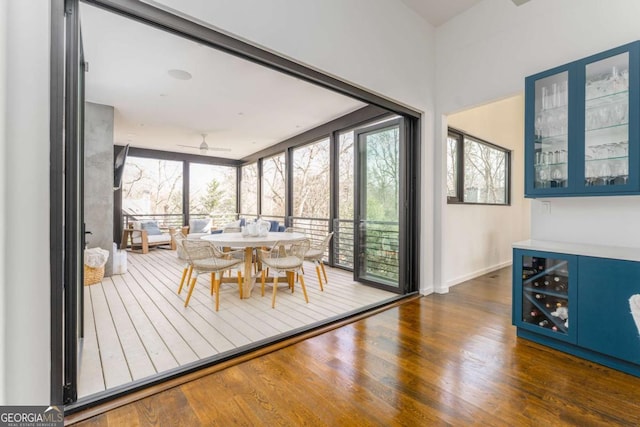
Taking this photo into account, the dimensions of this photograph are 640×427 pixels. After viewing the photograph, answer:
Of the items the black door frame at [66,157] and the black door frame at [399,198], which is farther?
the black door frame at [399,198]

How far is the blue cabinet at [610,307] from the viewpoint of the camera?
1906 mm

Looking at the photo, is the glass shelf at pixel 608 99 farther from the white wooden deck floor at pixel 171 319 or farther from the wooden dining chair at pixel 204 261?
the wooden dining chair at pixel 204 261

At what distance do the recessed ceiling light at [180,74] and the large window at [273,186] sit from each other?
3.63 m

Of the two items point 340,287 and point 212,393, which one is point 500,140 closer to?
point 340,287

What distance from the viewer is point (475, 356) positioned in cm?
219

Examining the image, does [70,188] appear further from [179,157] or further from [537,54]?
[179,157]

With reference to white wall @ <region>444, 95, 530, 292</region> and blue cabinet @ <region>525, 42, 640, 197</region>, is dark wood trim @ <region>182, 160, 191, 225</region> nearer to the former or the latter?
white wall @ <region>444, 95, 530, 292</region>

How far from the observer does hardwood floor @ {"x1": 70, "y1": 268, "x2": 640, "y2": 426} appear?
1.55 m

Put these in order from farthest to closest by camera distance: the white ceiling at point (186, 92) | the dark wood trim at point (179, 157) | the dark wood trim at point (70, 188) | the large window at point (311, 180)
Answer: the dark wood trim at point (179, 157) → the large window at point (311, 180) → the white ceiling at point (186, 92) → the dark wood trim at point (70, 188)

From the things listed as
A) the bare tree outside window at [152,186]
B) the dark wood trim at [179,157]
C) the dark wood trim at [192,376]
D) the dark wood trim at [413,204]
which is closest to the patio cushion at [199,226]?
the bare tree outside window at [152,186]

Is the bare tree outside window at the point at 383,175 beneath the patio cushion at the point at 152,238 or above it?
above

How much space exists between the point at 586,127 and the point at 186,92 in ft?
15.0

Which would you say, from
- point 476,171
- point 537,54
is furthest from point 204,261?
point 476,171

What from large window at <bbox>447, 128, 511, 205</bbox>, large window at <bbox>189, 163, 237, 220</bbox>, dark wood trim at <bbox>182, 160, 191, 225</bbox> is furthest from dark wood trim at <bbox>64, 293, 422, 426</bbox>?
large window at <bbox>189, 163, 237, 220</bbox>
